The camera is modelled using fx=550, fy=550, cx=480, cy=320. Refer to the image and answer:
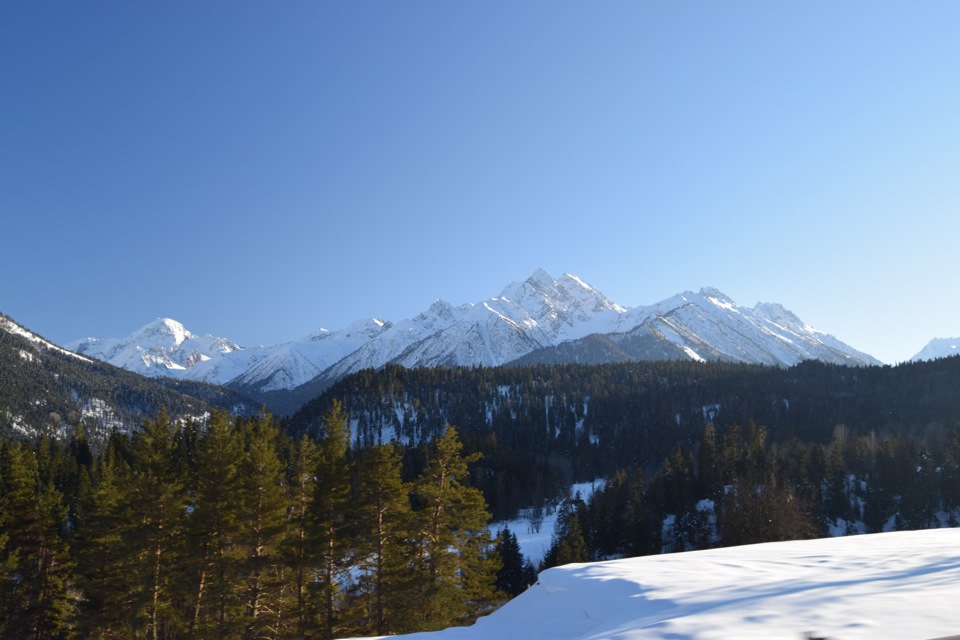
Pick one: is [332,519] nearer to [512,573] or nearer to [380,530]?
[380,530]

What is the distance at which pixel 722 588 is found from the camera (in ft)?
29.1

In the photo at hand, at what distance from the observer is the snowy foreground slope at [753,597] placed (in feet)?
22.0

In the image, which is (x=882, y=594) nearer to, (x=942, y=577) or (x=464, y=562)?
(x=942, y=577)

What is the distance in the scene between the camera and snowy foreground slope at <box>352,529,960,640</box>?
6.71 m

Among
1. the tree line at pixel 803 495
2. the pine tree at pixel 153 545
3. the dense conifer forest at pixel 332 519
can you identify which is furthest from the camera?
the tree line at pixel 803 495

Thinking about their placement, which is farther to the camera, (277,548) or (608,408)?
(608,408)

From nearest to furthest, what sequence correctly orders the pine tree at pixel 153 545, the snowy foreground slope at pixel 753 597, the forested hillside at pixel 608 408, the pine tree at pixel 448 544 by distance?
the snowy foreground slope at pixel 753 597 → the pine tree at pixel 153 545 → the pine tree at pixel 448 544 → the forested hillside at pixel 608 408

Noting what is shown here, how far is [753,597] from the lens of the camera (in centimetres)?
805

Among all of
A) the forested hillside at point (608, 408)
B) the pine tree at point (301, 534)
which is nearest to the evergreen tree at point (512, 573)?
the pine tree at point (301, 534)

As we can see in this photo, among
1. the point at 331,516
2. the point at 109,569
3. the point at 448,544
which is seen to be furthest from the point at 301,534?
the point at 109,569

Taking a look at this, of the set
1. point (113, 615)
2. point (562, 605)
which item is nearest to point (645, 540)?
point (113, 615)

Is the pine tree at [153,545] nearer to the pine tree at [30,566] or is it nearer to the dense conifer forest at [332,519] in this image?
the dense conifer forest at [332,519]

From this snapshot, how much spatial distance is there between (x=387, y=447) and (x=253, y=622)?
744 centimetres

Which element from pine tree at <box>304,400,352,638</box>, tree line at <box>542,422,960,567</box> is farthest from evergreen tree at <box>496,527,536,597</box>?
pine tree at <box>304,400,352,638</box>
